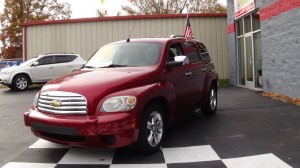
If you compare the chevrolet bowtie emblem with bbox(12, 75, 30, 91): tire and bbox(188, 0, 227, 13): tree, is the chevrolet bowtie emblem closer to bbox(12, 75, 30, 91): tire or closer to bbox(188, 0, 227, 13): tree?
bbox(12, 75, 30, 91): tire

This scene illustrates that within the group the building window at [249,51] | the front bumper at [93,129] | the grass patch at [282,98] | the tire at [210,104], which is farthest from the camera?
the building window at [249,51]

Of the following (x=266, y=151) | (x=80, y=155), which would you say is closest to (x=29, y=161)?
(x=80, y=155)

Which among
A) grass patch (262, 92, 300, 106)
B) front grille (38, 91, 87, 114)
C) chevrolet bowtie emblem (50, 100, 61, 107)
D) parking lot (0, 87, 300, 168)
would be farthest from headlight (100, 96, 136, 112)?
grass patch (262, 92, 300, 106)

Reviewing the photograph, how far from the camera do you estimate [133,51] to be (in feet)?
19.3

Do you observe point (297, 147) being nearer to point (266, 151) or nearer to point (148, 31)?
point (266, 151)

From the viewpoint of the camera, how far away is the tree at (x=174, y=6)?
35.5 meters

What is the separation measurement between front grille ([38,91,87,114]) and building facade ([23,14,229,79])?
13425mm

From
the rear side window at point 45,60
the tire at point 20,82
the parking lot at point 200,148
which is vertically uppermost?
the rear side window at point 45,60

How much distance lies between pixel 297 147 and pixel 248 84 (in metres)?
9.05

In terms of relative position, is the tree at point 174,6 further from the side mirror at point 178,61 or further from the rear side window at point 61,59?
the side mirror at point 178,61

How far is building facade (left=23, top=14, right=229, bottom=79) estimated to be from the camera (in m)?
17.9

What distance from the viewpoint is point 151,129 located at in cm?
493

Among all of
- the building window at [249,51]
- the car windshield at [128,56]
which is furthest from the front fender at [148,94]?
the building window at [249,51]

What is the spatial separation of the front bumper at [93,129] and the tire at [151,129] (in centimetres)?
18
